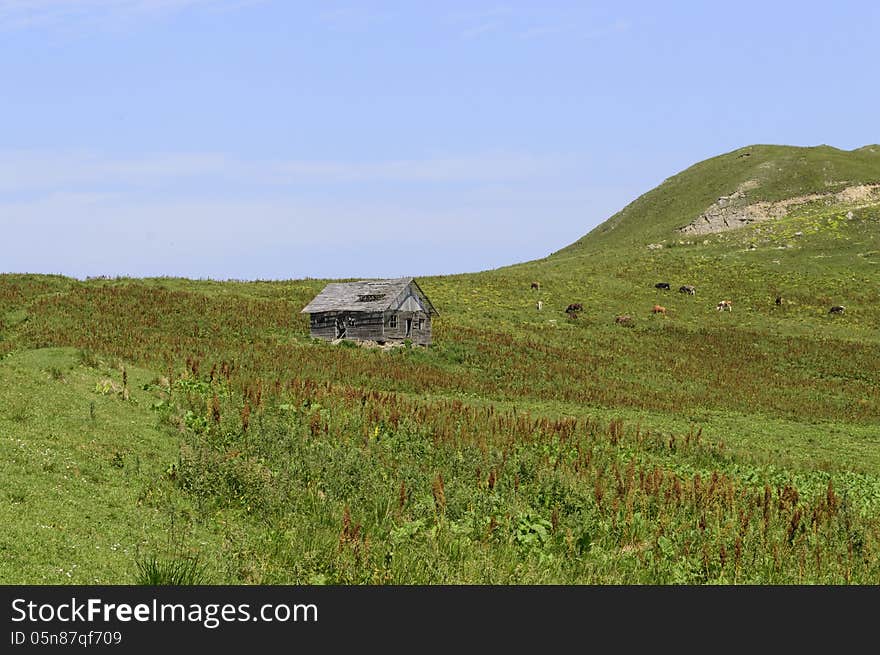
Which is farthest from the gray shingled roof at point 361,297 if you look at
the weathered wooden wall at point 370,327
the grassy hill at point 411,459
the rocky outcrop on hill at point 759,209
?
the rocky outcrop on hill at point 759,209

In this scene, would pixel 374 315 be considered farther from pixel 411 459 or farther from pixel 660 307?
pixel 411 459

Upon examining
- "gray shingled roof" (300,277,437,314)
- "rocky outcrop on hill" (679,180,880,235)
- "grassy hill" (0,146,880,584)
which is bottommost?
"grassy hill" (0,146,880,584)

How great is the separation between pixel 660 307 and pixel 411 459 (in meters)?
62.0

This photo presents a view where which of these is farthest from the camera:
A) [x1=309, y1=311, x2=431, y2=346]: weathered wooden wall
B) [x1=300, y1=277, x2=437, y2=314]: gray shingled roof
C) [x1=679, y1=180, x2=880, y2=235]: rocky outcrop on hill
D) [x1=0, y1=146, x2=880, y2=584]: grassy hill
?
[x1=679, y1=180, x2=880, y2=235]: rocky outcrop on hill

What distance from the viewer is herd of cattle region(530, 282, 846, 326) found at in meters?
70.9

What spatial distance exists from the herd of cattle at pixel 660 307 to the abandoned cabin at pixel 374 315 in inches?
809

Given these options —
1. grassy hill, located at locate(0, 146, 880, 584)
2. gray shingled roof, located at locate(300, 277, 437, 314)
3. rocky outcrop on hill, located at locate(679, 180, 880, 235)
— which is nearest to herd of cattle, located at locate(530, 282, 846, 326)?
grassy hill, located at locate(0, 146, 880, 584)

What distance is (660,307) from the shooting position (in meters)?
76.5

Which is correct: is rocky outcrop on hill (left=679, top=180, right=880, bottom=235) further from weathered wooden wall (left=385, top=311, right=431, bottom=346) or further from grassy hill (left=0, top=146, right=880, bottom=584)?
weathered wooden wall (left=385, top=311, right=431, bottom=346)

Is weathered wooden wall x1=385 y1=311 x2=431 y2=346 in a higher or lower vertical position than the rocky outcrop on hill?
lower

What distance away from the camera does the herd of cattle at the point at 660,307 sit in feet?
233

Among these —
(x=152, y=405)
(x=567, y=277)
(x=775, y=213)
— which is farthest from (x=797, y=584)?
(x=775, y=213)

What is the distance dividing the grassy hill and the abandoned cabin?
2.17 m

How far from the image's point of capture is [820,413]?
137 ft
